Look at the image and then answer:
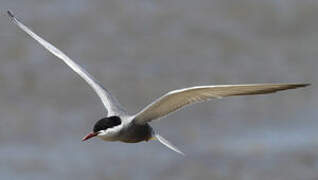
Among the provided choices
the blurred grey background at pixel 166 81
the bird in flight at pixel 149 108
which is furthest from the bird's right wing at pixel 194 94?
the blurred grey background at pixel 166 81

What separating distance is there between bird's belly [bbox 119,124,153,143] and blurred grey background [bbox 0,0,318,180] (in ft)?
10.8

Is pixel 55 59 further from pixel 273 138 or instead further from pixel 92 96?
pixel 273 138

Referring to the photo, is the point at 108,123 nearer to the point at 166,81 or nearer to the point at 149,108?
the point at 149,108

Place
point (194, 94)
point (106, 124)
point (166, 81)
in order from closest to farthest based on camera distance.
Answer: point (194, 94)
point (106, 124)
point (166, 81)

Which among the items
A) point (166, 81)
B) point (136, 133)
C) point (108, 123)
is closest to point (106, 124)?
point (108, 123)

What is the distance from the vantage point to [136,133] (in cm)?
507

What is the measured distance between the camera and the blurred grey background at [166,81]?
8.51 m

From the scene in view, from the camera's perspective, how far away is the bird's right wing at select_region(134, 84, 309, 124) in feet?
14.7

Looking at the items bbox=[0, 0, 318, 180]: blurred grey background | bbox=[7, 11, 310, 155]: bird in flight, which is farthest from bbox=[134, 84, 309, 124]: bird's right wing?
bbox=[0, 0, 318, 180]: blurred grey background

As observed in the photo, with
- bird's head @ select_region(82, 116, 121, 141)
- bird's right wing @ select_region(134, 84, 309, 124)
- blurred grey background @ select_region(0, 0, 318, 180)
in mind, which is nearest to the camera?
bird's right wing @ select_region(134, 84, 309, 124)

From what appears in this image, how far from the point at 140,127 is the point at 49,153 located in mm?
3807

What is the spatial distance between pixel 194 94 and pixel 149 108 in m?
0.22

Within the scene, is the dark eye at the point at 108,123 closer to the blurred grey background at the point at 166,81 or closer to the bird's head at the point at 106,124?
the bird's head at the point at 106,124

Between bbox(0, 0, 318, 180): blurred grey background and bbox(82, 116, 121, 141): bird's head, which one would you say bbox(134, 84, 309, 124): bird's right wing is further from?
bbox(0, 0, 318, 180): blurred grey background
